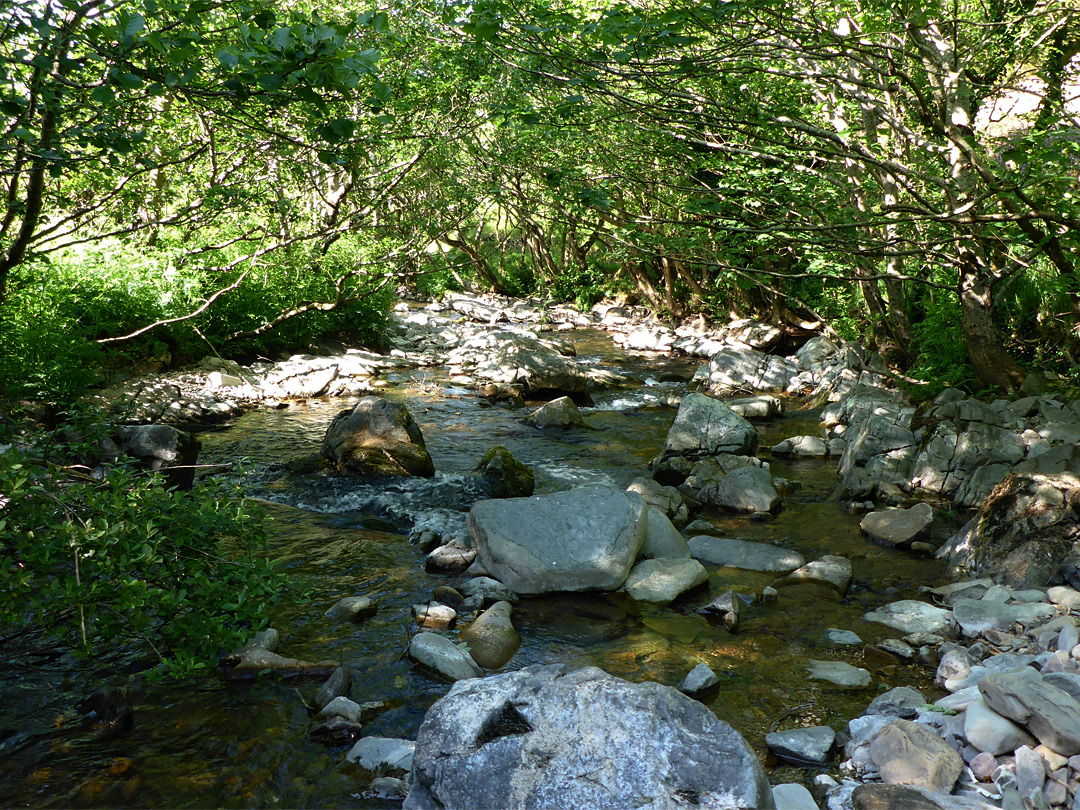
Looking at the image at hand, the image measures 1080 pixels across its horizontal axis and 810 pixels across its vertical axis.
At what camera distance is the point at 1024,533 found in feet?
19.8

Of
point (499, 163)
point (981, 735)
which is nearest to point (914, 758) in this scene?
point (981, 735)

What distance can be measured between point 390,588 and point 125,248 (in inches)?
358

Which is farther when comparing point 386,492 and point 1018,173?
point 386,492

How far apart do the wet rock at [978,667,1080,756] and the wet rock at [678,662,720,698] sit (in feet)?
4.74

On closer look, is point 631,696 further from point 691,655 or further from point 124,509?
point 124,509

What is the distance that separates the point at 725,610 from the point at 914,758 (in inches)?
84.5

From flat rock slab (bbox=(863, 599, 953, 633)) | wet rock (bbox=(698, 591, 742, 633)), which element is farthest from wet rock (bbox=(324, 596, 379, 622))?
flat rock slab (bbox=(863, 599, 953, 633))

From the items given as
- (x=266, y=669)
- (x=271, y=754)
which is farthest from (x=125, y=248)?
(x=271, y=754)

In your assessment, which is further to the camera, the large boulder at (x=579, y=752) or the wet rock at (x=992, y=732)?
the wet rock at (x=992, y=732)

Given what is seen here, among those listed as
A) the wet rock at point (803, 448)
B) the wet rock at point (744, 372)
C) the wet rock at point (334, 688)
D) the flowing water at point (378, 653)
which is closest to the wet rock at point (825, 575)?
the flowing water at point (378, 653)

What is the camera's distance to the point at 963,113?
23.7ft

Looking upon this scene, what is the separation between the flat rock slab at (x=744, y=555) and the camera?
6.57 meters

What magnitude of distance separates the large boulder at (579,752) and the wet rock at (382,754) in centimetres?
57

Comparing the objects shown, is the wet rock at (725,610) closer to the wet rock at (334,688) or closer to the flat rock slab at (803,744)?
the flat rock slab at (803,744)
